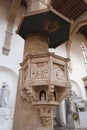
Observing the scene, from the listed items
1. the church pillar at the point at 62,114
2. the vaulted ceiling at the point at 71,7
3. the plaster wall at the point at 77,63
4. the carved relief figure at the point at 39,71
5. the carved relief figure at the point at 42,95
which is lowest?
the church pillar at the point at 62,114

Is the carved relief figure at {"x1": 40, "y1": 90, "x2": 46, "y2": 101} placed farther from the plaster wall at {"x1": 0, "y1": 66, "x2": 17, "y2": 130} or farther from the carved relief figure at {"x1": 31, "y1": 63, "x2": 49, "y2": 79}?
the plaster wall at {"x1": 0, "y1": 66, "x2": 17, "y2": 130}

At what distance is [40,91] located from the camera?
331 cm

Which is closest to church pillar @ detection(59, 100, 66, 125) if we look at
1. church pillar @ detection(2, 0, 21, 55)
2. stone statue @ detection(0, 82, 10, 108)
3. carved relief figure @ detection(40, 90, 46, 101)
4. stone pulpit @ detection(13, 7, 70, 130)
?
stone statue @ detection(0, 82, 10, 108)

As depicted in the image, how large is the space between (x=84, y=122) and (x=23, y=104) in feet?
13.9

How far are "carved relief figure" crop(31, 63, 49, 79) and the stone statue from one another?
11.3ft

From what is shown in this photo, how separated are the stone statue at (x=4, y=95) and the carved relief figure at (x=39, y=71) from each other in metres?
3.44

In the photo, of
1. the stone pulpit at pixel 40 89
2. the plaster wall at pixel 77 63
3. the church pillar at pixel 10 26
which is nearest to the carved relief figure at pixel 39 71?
the stone pulpit at pixel 40 89

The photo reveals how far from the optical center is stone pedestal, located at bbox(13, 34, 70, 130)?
313cm

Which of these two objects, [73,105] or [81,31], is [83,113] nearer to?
[73,105]

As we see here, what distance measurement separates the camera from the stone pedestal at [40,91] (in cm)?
313

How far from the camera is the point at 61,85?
10.5 feet

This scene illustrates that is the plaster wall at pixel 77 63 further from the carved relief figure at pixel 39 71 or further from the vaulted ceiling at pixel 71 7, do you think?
the carved relief figure at pixel 39 71

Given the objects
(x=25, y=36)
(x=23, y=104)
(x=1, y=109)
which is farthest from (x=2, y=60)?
(x=23, y=104)

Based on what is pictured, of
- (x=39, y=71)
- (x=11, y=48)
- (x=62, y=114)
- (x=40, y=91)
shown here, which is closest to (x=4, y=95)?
(x=11, y=48)
